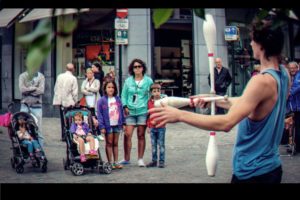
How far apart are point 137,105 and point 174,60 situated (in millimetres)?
11572

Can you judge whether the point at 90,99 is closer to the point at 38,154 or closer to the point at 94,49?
the point at 38,154

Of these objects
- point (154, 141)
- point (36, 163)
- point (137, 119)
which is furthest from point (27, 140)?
point (154, 141)

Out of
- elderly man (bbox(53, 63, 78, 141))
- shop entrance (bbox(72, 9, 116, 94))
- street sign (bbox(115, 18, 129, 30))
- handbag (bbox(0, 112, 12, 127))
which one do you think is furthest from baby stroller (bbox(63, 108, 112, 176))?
shop entrance (bbox(72, 9, 116, 94))

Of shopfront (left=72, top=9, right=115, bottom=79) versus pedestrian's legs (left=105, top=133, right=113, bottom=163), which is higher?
shopfront (left=72, top=9, right=115, bottom=79)

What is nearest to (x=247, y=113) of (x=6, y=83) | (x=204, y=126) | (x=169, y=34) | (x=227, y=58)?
(x=204, y=126)

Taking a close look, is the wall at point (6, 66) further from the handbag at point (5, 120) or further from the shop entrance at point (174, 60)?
the handbag at point (5, 120)

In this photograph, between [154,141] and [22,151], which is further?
[154,141]

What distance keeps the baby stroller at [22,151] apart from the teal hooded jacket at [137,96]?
1.70m

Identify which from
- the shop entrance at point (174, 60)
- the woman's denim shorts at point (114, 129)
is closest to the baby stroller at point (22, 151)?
the woman's denim shorts at point (114, 129)

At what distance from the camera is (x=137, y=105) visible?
9.38 meters

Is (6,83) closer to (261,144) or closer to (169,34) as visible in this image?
(169,34)

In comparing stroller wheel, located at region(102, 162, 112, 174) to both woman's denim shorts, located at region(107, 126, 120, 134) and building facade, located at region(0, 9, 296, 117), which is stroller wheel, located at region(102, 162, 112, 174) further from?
building facade, located at region(0, 9, 296, 117)

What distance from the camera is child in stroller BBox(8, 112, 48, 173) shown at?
890 centimetres
